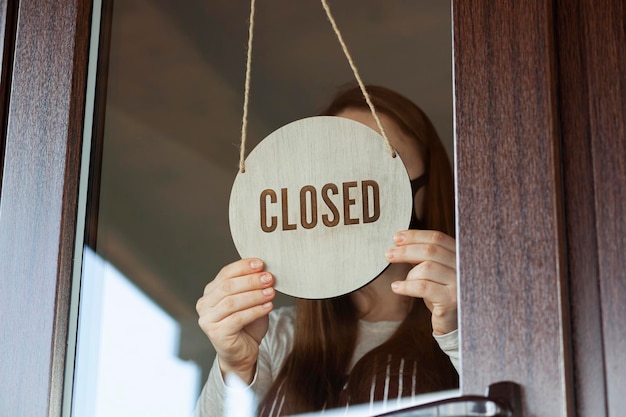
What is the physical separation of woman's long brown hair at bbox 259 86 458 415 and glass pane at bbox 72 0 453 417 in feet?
0.07

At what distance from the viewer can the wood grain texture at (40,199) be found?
3.00ft

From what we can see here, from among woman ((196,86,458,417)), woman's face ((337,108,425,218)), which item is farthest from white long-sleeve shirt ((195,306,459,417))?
woman's face ((337,108,425,218))

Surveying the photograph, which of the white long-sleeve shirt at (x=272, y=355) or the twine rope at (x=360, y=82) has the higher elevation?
the twine rope at (x=360, y=82)

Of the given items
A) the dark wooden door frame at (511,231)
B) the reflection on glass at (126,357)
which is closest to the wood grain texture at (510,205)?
the dark wooden door frame at (511,231)

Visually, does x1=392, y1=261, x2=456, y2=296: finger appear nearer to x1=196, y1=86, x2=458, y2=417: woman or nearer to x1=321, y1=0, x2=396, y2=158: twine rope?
x1=196, y1=86, x2=458, y2=417: woman

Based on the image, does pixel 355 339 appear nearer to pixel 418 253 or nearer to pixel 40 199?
pixel 418 253

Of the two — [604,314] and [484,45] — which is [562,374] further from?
[484,45]

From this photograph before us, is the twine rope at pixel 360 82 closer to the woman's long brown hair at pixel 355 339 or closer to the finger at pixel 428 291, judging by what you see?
the woman's long brown hair at pixel 355 339

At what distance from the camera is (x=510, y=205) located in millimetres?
769

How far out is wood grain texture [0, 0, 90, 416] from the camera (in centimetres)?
91

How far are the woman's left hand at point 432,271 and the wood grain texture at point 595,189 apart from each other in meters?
0.10

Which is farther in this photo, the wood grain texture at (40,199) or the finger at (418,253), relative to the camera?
the wood grain texture at (40,199)

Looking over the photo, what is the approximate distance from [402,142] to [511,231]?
0.14 metres

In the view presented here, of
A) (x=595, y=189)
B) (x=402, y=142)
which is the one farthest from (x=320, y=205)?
(x=595, y=189)
